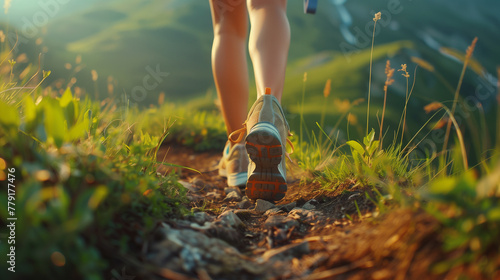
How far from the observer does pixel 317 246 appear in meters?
0.99

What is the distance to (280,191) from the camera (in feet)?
5.12

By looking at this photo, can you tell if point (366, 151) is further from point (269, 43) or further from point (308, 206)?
point (269, 43)

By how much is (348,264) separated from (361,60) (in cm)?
2794

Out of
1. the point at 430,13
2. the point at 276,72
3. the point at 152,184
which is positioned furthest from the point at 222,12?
the point at 430,13

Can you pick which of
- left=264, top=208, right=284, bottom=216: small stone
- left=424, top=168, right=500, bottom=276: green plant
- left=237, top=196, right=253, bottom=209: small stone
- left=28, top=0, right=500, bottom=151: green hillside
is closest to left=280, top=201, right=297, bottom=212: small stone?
left=264, top=208, right=284, bottom=216: small stone

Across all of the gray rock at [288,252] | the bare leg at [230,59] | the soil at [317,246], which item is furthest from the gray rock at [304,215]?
the bare leg at [230,59]

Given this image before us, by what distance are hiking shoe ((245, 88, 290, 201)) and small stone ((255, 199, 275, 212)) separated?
32mm

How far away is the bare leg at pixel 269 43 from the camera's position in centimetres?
169

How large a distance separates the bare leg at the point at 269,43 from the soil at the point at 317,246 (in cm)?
63

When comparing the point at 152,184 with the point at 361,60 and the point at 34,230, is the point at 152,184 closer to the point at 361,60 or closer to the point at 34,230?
the point at 34,230

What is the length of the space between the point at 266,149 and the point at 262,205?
12.1 inches

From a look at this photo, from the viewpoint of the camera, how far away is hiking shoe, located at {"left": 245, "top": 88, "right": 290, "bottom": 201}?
1.44m

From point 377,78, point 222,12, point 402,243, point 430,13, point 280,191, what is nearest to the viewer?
point 402,243

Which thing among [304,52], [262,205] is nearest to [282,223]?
[262,205]
